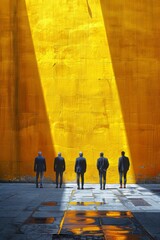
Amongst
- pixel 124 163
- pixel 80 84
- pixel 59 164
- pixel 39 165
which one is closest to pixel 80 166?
pixel 59 164

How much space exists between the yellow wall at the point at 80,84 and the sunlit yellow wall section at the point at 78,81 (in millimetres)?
47

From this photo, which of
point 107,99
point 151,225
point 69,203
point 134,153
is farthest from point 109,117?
point 151,225

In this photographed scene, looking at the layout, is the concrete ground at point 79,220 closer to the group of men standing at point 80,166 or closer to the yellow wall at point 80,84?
the group of men standing at point 80,166

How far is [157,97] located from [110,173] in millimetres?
4233

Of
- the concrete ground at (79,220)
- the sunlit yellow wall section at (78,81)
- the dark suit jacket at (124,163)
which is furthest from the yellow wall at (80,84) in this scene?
the concrete ground at (79,220)

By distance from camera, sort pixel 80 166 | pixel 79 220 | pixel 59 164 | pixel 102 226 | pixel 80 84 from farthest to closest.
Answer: pixel 80 84, pixel 59 164, pixel 80 166, pixel 79 220, pixel 102 226

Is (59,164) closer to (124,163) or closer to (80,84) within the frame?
(124,163)

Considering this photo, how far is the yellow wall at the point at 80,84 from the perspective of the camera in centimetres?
1916

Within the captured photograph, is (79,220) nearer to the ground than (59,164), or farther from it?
nearer to the ground

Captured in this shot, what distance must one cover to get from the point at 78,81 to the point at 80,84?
Result: 18 cm

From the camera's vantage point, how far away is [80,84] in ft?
63.7

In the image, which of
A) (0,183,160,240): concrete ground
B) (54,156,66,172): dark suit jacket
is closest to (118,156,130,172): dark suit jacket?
(54,156,66,172): dark suit jacket

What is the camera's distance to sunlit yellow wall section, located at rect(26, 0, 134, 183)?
62.7 feet

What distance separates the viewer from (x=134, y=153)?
1912cm
